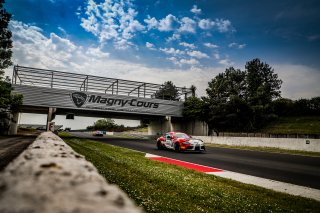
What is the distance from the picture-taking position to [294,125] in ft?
150

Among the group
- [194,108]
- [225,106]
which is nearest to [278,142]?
[194,108]

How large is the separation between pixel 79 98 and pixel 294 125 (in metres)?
37.2

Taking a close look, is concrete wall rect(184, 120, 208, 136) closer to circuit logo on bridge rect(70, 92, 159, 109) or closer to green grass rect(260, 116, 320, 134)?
circuit logo on bridge rect(70, 92, 159, 109)

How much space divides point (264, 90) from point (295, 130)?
28.6ft

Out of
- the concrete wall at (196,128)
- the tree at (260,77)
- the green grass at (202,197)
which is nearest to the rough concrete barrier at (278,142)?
the concrete wall at (196,128)

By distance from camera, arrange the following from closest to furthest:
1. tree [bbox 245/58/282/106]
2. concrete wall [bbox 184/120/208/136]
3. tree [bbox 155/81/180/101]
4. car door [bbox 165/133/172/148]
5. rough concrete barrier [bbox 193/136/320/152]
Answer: car door [bbox 165/133/172/148] < rough concrete barrier [bbox 193/136/320/152] < tree [bbox 155/81/180/101] < concrete wall [bbox 184/120/208/136] < tree [bbox 245/58/282/106]

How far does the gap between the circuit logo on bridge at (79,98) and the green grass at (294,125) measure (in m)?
32.2

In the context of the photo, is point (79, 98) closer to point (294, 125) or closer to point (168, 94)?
point (168, 94)

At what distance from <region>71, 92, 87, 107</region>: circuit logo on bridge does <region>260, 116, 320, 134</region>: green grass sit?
3222cm

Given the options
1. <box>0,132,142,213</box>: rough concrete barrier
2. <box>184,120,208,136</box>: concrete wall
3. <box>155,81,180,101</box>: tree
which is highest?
<box>155,81,180,101</box>: tree

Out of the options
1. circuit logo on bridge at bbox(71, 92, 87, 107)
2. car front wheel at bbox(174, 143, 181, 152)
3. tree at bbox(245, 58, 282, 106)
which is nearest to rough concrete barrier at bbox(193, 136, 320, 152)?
car front wheel at bbox(174, 143, 181, 152)

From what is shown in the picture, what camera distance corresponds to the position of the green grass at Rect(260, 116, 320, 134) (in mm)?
42019

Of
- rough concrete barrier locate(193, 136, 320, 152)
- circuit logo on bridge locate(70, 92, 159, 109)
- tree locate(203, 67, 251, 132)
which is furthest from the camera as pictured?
tree locate(203, 67, 251, 132)

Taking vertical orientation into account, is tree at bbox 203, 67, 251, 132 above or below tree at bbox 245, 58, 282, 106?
below
